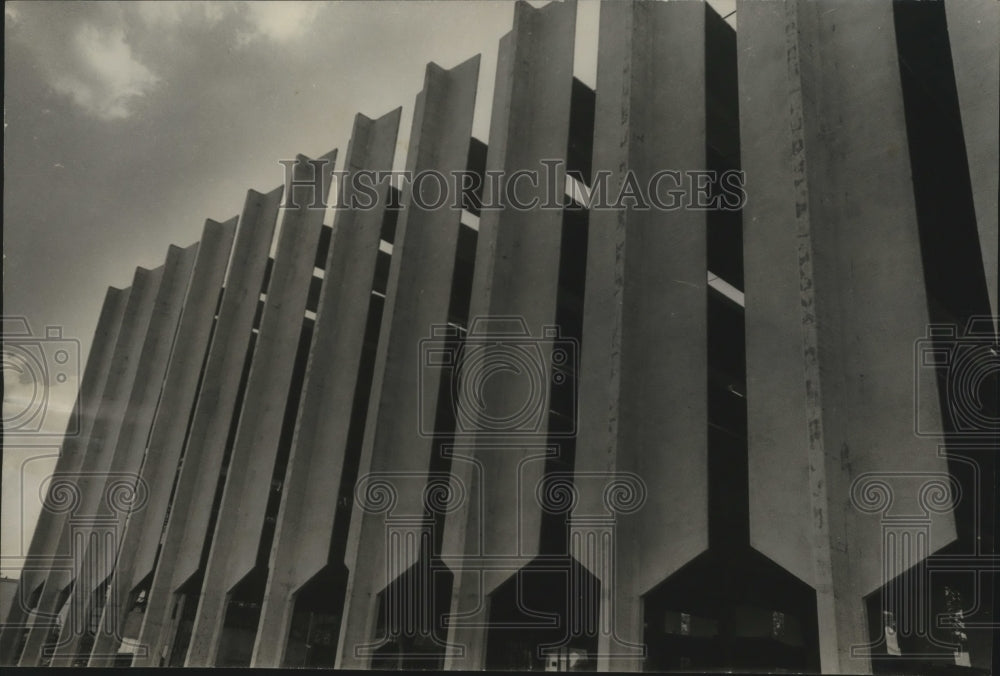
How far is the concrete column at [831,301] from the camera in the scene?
8.00 meters

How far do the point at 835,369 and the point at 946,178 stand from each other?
13.7 feet

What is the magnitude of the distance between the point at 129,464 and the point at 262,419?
5.93 m

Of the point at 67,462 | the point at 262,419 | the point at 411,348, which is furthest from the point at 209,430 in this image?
the point at 67,462

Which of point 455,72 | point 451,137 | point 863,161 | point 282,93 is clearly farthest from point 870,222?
point 455,72

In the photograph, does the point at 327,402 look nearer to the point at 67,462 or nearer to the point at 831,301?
the point at 831,301

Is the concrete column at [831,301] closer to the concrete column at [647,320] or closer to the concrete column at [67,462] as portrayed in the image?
the concrete column at [647,320]

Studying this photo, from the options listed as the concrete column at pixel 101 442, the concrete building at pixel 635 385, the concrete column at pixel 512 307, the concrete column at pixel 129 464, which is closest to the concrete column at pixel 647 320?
the concrete building at pixel 635 385

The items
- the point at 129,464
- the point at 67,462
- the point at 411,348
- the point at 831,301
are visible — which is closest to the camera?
the point at 831,301

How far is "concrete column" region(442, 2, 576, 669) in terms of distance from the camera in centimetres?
1058

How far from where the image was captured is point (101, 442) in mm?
21828

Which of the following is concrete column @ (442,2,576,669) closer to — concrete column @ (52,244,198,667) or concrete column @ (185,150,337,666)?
concrete column @ (185,150,337,666)

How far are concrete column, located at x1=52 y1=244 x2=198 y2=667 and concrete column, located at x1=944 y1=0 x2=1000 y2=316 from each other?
18.0 meters

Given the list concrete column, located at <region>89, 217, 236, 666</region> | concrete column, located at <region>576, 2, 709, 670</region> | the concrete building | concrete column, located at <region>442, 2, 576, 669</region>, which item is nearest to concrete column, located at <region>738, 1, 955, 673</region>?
the concrete building

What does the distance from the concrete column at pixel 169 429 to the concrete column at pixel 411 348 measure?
7.90m
